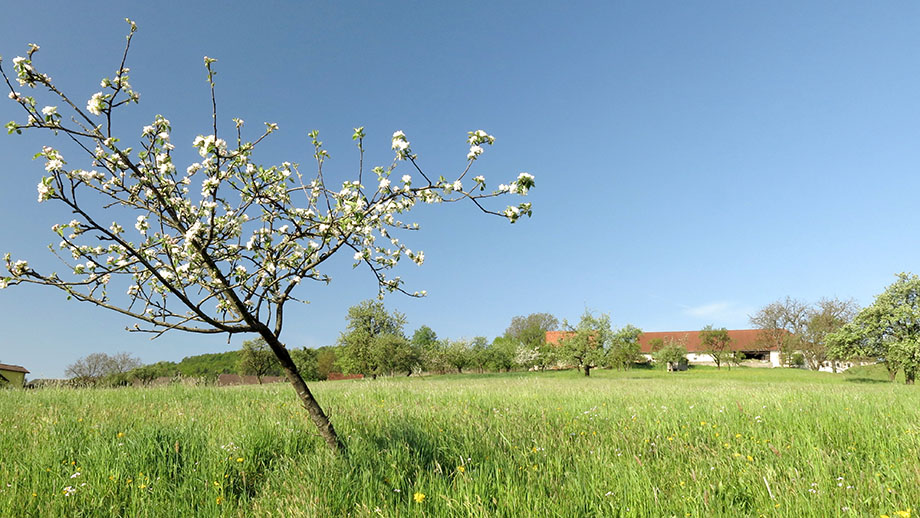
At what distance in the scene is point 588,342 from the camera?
53.2 meters

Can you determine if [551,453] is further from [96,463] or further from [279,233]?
[96,463]

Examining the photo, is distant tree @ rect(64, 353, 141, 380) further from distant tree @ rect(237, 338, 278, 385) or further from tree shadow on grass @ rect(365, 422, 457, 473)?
tree shadow on grass @ rect(365, 422, 457, 473)

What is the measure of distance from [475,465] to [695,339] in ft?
360

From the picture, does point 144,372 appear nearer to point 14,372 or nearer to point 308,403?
point 14,372

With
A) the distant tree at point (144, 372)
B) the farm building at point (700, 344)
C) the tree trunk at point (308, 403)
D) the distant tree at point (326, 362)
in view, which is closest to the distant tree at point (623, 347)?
the farm building at point (700, 344)

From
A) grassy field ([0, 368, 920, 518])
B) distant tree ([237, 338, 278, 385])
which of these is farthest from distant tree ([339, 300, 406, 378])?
grassy field ([0, 368, 920, 518])

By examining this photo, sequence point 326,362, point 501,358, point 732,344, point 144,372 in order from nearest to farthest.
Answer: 1. point 501,358
2. point 144,372
3. point 326,362
4. point 732,344

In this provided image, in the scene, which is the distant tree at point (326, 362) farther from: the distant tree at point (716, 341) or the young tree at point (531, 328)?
the distant tree at point (716, 341)

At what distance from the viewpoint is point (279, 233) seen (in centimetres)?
567

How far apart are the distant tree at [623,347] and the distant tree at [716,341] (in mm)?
25829

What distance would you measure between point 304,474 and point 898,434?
808cm

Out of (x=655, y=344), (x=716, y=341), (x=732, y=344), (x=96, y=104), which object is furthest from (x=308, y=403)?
(x=732, y=344)

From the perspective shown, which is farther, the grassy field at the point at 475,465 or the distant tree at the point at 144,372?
the distant tree at the point at 144,372

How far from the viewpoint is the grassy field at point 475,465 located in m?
3.97
